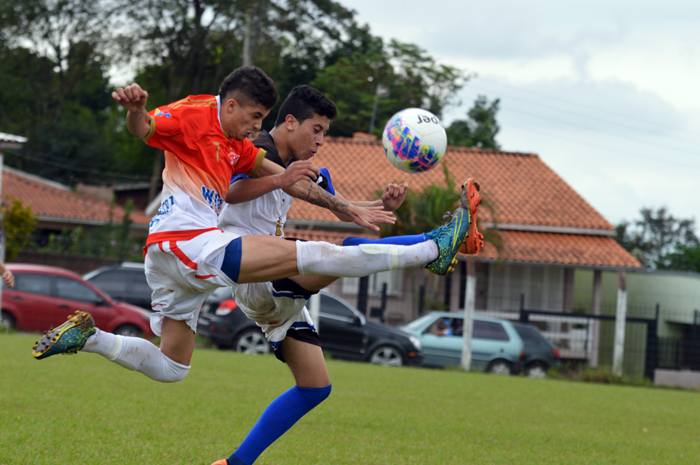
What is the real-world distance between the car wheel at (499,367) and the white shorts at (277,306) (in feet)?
40.8

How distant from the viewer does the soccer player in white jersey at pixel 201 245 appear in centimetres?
393

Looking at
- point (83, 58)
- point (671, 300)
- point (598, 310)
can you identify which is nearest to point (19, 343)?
point (598, 310)

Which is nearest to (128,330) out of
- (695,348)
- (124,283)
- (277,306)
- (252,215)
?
(124,283)

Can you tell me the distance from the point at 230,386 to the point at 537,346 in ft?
→ 30.5

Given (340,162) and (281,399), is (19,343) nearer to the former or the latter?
(281,399)

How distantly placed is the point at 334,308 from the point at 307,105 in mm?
11538

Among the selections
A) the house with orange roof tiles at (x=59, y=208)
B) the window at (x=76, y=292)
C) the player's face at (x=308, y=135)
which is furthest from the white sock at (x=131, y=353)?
the house with orange roof tiles at (x=59, y=208)

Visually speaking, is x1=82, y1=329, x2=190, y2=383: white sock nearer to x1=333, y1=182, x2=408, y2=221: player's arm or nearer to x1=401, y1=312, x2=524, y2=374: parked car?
x1=333, y1=182, x2=408, y2=221: player's arm

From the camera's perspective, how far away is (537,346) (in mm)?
16594

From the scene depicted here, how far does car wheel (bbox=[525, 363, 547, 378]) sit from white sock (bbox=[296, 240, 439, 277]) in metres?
13.3

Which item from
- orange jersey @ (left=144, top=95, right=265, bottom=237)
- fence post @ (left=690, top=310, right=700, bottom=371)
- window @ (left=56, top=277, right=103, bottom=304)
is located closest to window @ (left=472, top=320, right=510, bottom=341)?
fence post @ (left=690, top=310, right=700, bottom=371)

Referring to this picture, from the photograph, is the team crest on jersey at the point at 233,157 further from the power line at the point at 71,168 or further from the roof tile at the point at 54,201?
the power line at the point at 71,168

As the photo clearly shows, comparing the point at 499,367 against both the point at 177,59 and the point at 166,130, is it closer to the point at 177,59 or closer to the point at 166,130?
the point at 166,130

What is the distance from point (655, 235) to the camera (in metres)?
46.3
